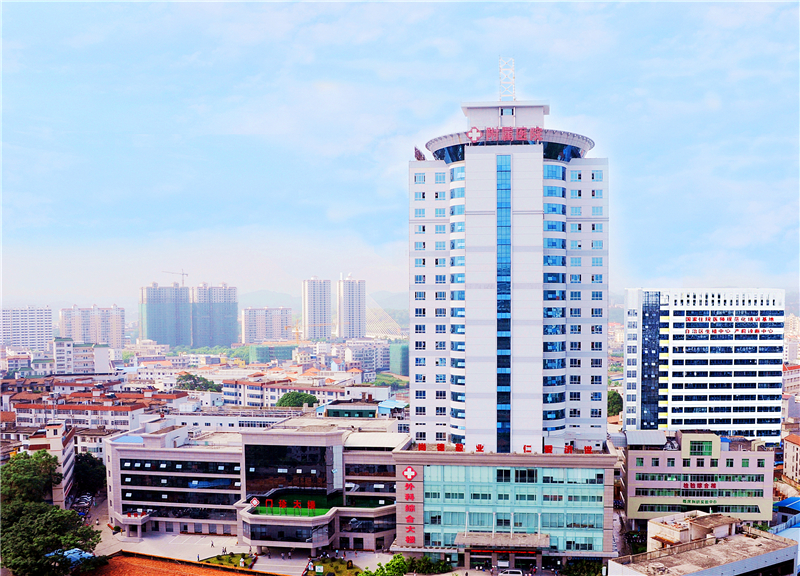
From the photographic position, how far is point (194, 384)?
92.9 m

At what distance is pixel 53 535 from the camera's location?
101 feet

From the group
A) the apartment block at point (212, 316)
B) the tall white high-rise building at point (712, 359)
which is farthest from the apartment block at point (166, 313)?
the tall white high-rise building at point (712, 359)

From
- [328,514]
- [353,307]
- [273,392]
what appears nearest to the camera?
[328,514]

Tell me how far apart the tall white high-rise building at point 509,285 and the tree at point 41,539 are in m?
18.6

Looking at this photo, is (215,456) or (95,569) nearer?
(95,569)

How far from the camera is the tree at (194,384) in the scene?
91956 millimetres

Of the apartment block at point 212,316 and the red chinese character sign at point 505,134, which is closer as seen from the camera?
the red chinese character sign at point 505,134

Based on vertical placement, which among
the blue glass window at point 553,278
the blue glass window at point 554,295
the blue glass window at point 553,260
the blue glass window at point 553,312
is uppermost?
the blue glass window at point 553,260

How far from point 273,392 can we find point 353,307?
394ft

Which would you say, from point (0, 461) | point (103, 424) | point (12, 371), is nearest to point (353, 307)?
point (12, 371)

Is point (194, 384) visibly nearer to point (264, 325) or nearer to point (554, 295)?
point (554, 295)

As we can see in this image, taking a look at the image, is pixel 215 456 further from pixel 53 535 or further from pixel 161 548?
pixel 53 535

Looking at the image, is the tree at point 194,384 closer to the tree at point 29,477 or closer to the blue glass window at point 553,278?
the tree at point 29,477

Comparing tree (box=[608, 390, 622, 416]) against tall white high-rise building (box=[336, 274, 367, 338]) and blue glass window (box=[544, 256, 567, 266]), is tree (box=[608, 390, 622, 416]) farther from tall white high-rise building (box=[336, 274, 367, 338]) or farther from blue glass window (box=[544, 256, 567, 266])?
tall white high-rise building (box=[336, 274, 367, 338])
